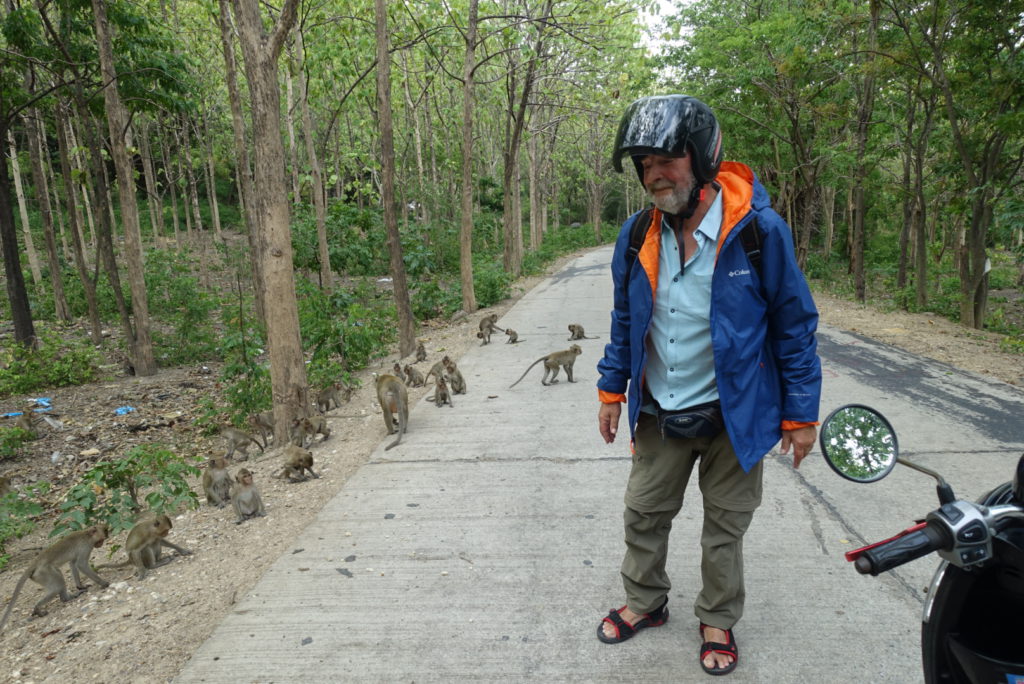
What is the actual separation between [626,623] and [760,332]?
1478 mm

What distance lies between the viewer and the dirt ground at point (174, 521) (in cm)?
351

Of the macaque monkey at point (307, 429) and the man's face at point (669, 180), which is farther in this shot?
the macaque monkey at point (307, 429)

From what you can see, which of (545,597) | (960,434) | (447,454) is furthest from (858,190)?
(545,597)

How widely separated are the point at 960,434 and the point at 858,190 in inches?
470

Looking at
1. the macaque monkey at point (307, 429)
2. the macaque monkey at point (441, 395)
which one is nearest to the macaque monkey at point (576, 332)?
the macaque monkey at point (441, 395)

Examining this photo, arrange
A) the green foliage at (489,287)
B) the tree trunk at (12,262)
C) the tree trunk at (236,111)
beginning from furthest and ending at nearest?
the green foliage at (489,287) → the tree trunk at (12,262) → the tree trunk at (236,111)

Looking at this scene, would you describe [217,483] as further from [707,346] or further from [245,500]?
[707,346]

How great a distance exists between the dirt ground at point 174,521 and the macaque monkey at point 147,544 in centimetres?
9

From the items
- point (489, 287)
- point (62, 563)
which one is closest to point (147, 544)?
point (62, 563)

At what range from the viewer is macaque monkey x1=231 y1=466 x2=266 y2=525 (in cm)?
507

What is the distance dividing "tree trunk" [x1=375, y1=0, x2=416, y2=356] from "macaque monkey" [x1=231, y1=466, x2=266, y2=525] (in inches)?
212

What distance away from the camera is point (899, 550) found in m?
1.49

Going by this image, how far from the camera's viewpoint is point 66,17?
35.2ft

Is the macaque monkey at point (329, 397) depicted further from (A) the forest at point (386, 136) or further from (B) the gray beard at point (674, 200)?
(B) the gray beard at point (674, 200)
